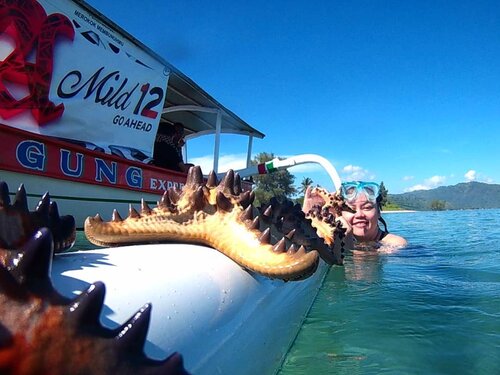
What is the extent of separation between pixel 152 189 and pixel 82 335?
5874 millimetres

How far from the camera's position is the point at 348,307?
3.09 m

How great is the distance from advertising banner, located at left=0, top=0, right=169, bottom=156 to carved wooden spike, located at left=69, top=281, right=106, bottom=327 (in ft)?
14.2

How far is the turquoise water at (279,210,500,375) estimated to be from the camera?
2.13 meters

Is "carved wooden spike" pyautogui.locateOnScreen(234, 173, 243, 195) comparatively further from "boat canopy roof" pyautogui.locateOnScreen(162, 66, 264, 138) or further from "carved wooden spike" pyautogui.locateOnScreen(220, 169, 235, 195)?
"boat canopy roof" pyautogui.locateOnScreen(162, 66, 264, 138)

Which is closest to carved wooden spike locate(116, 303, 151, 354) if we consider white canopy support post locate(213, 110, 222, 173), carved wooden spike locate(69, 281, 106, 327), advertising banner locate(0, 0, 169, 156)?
carved wooden spike locate(69, 281, 106, 327)

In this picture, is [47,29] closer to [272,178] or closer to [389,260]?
[389,260]

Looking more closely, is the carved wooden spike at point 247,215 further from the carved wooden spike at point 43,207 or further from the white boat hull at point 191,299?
the carved wooden spike at point 43,207

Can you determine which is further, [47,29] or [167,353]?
[47,29]

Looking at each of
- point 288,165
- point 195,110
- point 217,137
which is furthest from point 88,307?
point 288,165

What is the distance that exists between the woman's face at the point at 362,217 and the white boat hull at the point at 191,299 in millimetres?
4606

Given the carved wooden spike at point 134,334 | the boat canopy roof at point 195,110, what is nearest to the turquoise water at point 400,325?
the carved wooden spike at point 134,334

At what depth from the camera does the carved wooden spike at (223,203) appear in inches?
73.4

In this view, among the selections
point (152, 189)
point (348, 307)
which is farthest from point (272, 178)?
point (348, 307)

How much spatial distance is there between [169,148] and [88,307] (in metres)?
7.07
